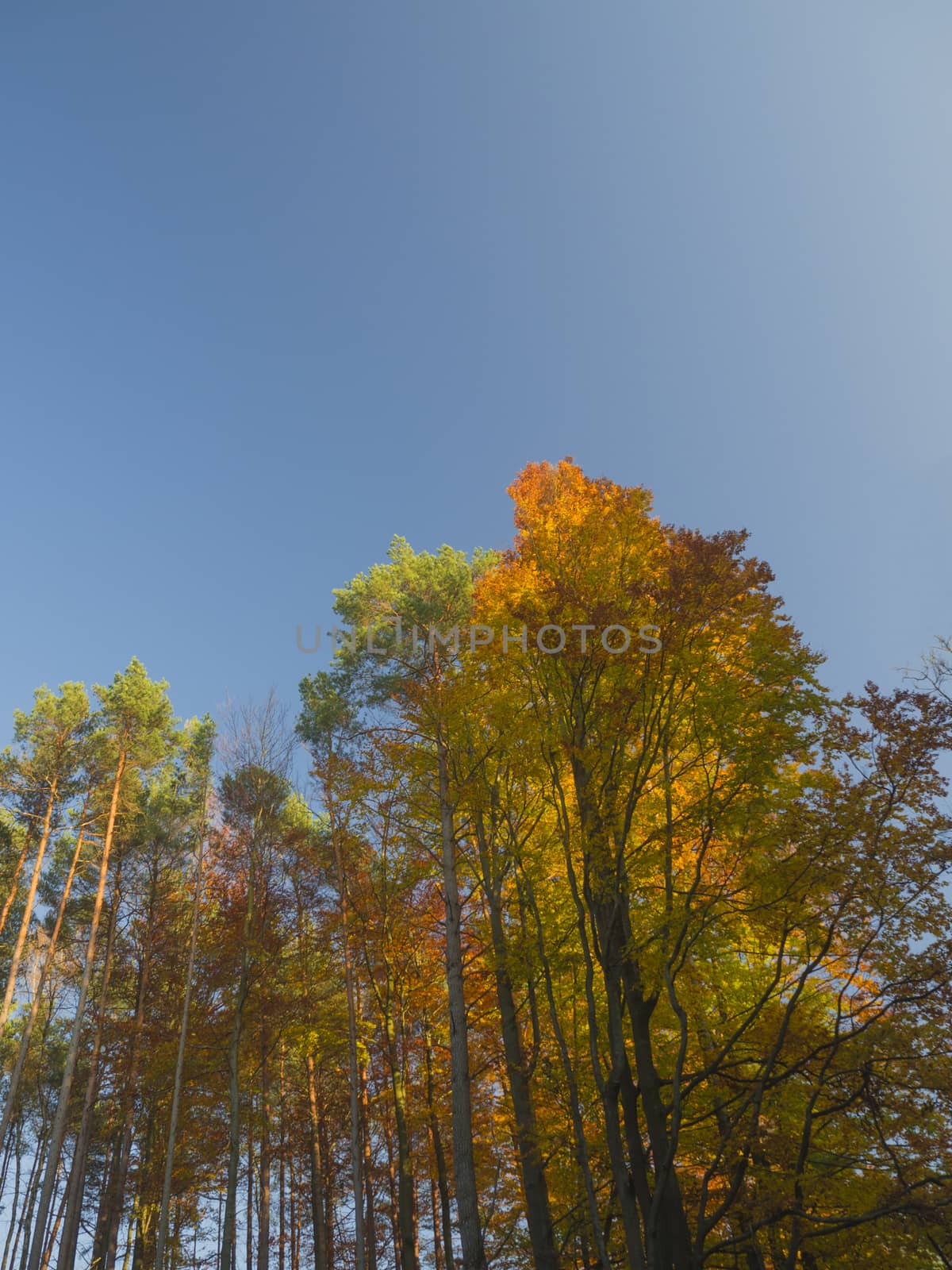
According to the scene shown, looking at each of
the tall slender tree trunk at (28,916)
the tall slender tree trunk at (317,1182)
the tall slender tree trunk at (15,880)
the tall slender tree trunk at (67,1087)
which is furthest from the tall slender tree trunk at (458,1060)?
the tall slender tree trunk at (15,880)

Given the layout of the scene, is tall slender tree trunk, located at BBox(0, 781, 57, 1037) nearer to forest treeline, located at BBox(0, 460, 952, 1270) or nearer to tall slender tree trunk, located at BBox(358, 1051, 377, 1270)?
forest treeline, located at BBox(0, 460, 952, 1270)

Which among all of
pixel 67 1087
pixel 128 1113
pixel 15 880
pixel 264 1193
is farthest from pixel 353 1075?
pixel 15 880

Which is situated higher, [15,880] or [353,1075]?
[15,880]

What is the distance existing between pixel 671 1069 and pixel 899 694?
497 centimetres

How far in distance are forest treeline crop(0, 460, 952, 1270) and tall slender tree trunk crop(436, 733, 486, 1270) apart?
0.04m

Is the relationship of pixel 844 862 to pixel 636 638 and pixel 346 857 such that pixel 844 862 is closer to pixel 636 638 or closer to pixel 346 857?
pixel 636 638

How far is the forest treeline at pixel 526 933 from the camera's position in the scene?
17.5 ft

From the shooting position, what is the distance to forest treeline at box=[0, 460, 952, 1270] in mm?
5328

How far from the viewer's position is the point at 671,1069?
7.67m

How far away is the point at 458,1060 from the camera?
339 inches

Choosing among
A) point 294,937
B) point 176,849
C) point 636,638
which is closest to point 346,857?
point 294,937

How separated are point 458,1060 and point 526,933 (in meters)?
1.76

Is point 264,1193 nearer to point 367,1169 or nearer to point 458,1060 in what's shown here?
point 367,1169

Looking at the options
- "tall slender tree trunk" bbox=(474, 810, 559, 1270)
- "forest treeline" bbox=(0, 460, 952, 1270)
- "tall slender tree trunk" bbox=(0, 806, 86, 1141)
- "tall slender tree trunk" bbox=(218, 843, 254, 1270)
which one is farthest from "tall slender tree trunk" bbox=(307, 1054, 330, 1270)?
"tall slender tree trunk" bbox=(474, 810, 559, 1270)
